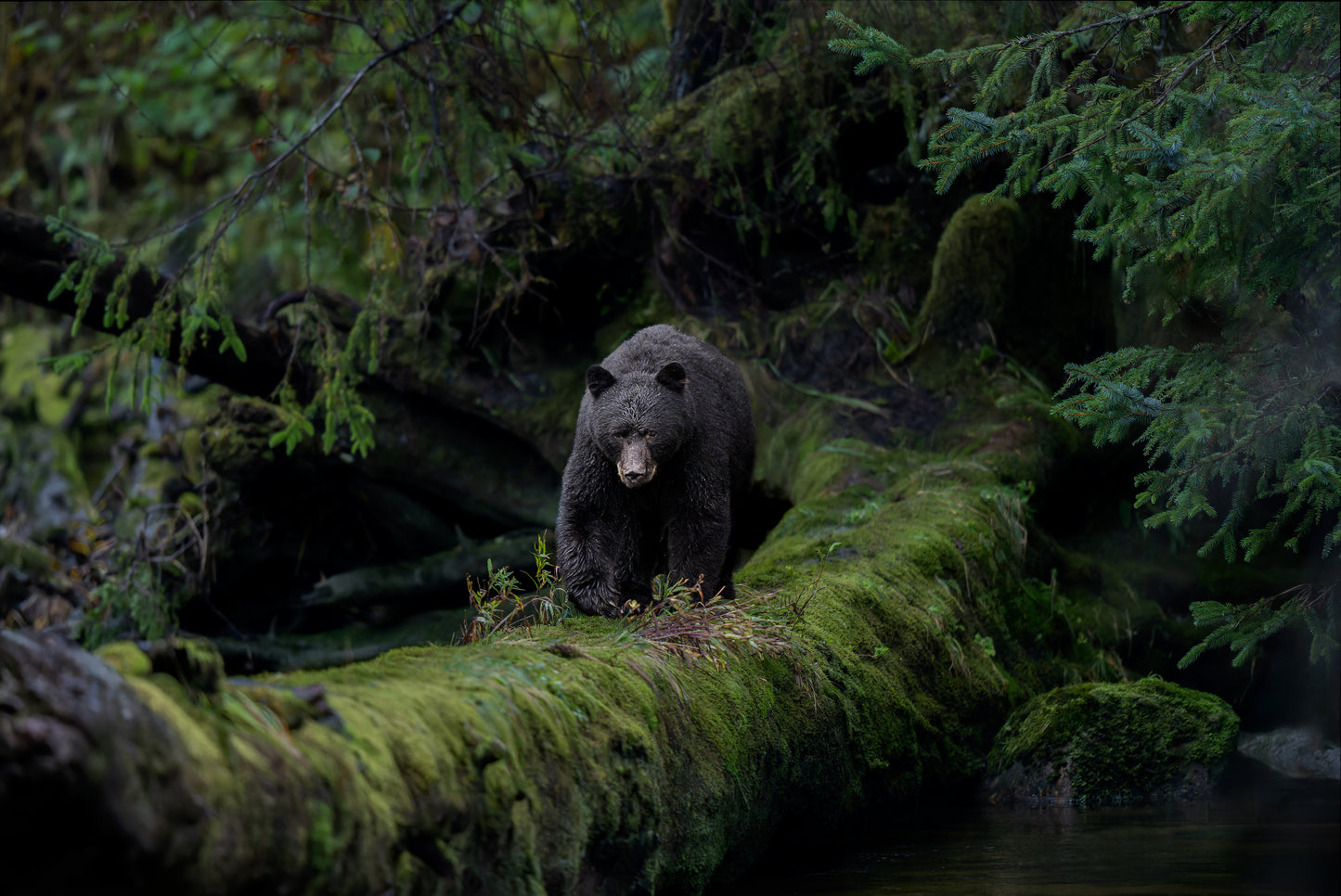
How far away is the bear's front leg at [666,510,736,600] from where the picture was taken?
559 cm

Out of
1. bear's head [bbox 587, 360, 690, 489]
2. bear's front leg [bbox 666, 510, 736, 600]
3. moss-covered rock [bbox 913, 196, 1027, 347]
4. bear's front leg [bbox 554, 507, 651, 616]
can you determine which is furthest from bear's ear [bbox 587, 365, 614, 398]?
moss-covered rock [bbox 913, 196, 1027, 347]

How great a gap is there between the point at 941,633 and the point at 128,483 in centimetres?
998

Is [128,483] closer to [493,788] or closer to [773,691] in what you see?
[773,691]

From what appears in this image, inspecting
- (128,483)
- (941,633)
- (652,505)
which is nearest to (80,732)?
(652,505)

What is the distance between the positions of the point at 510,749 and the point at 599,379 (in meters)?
2.86

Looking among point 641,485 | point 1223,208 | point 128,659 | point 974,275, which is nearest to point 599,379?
point 641,485

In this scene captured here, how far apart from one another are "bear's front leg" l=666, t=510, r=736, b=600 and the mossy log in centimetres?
39

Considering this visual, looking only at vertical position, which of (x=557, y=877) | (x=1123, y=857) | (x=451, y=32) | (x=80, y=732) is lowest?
(x=1123, y=857)

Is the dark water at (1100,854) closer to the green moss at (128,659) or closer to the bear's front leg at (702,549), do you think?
the bear's front leg at (702,549)

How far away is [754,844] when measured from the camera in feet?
14.8

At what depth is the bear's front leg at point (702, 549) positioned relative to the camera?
5.59 metres

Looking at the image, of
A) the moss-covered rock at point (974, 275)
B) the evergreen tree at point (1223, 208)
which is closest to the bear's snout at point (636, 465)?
the evergreen tree at point (1223, 208)

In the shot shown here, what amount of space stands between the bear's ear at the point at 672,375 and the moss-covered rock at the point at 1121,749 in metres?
2.92

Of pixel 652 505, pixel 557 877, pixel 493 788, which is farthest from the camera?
pixel 652 505
